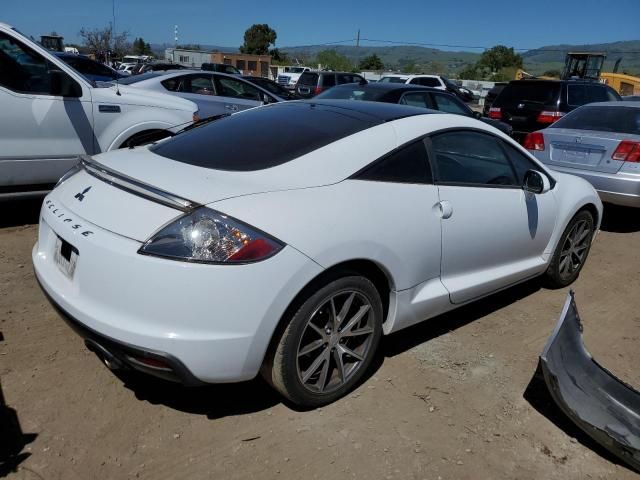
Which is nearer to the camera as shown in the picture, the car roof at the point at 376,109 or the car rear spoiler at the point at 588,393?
the car rear spoiler at the point at 588,393

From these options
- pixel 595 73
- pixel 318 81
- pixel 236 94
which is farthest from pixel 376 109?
pixel 595 73

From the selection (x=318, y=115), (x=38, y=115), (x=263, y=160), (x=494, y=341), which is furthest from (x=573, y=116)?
(x=38, y=115)

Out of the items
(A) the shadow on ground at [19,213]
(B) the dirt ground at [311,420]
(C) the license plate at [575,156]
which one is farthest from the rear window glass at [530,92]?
(A) the shadow on ground at [19,213]

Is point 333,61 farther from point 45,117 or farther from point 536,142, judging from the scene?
point 45,117

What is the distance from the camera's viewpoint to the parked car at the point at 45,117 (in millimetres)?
4938

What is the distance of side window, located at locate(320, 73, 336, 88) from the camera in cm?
1864

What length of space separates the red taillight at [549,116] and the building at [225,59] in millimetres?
46360

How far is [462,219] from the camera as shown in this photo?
3258 mm

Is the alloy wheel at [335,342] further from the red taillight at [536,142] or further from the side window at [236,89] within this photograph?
the side window at [236,89]

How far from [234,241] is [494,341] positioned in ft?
7.30

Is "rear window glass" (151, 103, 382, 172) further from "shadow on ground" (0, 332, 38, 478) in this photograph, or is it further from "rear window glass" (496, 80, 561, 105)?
"rear window glass" (496, 80, 561, 105)

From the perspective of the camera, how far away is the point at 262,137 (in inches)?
122

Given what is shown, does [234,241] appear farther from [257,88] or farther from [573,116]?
[257,88]

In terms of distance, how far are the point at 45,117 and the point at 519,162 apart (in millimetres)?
4242
